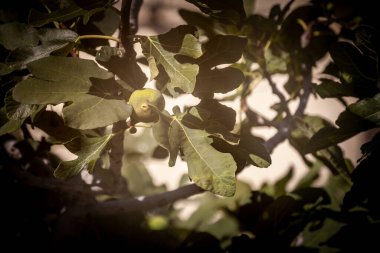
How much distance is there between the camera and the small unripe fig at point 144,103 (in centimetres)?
79

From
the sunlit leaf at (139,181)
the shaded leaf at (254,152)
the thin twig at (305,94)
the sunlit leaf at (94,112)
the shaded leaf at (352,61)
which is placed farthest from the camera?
the sunlit leaf at (139,181)

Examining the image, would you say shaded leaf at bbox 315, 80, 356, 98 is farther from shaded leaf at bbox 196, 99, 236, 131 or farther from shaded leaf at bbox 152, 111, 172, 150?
shaded leaf at bbox 152, 111, 172, 150

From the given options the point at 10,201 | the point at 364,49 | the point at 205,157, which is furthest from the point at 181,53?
the point at 10,201

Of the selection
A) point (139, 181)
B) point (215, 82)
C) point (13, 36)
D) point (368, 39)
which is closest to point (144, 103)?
point (215, 82)

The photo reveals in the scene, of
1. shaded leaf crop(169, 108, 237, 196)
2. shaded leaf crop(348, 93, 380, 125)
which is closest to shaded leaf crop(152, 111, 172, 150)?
shaded leaf crop(169, 108, 237, 196)

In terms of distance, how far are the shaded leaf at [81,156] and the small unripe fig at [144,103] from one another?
0.37ft

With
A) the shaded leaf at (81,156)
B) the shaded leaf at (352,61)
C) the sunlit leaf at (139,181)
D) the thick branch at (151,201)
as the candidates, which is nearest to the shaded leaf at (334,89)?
the shaded leaf at (352,61)

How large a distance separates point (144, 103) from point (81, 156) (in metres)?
0.20

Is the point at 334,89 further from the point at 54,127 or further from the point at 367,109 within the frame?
the point at 54,127

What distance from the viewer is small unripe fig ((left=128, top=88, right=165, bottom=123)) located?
2.59 ft

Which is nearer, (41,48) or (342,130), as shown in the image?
(41,48)

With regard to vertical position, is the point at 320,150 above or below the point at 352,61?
below

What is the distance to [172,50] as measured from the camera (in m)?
0.80

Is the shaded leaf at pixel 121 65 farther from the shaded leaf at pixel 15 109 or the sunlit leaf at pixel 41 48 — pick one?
the shaded leaf at pixel 15 109
